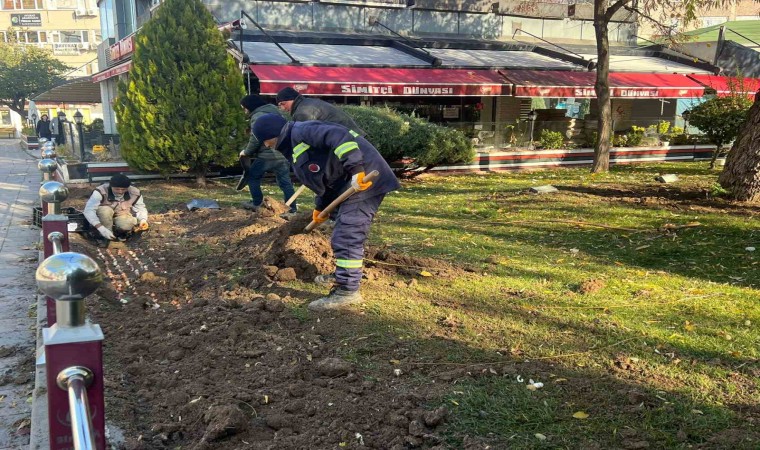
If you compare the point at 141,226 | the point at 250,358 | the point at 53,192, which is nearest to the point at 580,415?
the point at 250,358

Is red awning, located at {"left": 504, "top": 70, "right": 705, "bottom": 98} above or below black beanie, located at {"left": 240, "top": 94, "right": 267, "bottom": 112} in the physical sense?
above

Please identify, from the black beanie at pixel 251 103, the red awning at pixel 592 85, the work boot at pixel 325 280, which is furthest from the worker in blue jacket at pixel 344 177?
the red awning at pixel 592 85

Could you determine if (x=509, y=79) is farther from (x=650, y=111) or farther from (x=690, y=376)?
(x=690, y=376)

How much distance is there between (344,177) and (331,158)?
7.7 inches

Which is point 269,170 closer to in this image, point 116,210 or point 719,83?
point 116,210

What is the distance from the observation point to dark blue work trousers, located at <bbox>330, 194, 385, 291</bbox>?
447 centimetres

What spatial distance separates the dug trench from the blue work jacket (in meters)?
0.93

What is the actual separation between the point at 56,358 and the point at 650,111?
2400 centimetres

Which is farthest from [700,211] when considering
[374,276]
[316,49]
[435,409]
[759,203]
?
[316,49]

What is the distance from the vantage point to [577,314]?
4.38 meters

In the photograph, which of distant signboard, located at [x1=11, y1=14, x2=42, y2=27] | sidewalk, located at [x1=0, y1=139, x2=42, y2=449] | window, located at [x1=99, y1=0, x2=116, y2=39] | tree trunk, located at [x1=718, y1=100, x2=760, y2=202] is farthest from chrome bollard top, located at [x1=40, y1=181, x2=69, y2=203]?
distant signboard, located at [x1=11, y1=14, x2=42, y2=27]

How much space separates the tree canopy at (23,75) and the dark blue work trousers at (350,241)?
143ft

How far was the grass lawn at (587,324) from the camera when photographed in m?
2.90

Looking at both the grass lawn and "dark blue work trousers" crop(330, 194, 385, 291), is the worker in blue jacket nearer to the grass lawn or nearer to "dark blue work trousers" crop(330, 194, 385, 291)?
"dark blue work trousers" crop(330, 194, 385, 291)
